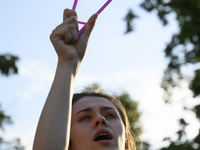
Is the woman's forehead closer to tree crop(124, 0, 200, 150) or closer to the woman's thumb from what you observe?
the woman's thumb

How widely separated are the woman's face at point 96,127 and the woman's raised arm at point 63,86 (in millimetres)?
634

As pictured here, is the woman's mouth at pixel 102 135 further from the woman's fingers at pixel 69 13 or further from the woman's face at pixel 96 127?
the woman's fingers at pixel 69 13

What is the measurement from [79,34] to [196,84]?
736 centimetres

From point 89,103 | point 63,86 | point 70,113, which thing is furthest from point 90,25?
point 89,103

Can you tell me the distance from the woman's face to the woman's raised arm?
63cm

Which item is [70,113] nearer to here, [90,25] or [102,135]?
[90,25]

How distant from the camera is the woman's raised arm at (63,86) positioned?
1.40 metres

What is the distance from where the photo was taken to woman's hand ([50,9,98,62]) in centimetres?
166

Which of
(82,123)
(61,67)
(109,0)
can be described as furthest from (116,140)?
(109,0)

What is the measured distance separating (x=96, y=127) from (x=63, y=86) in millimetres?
727

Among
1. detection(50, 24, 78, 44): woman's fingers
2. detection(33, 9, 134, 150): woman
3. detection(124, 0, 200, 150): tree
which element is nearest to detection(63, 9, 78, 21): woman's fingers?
detection(33, 9, 134, 150): woman

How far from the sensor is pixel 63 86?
5.01 ft

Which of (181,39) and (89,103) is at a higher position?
(181,39)

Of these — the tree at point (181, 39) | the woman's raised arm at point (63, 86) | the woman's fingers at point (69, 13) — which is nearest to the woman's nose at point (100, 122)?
the woman's raised arm at point (63, 86)
